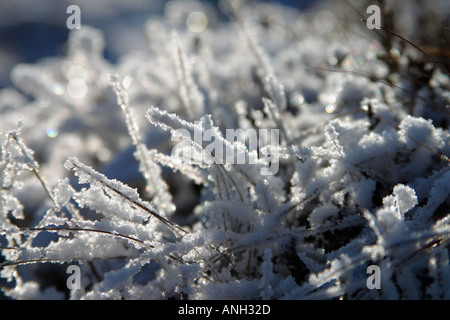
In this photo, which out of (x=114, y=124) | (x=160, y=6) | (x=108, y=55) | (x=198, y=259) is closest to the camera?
(x=198, y=259)

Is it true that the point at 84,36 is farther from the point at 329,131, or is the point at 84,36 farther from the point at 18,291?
the point at 329,131

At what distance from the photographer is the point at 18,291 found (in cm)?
80

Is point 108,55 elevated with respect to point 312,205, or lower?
elevated

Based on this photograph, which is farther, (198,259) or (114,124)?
(114,124)

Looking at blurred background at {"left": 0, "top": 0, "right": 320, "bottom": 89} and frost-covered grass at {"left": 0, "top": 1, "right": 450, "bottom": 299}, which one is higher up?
blurred background at {"left": 0, "top": 0, "right": 320, "bottom": 89}

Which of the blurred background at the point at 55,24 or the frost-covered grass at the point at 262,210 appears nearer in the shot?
the frost-covered grass at the point at 262,210

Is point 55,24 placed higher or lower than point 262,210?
higher

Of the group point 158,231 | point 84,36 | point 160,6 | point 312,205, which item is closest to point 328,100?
point 312,205

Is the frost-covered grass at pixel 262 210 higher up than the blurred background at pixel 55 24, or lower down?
lower down

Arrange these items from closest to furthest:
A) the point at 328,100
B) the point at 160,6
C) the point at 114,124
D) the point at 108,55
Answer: the point at 328,100
the point at 114,124
the point at 108,55
the point at 160,6

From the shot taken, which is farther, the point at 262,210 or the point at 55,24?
the point at 55,24

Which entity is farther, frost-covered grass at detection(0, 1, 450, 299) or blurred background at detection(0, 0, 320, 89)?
blurred background at detection(0, 0, 320, 89)
